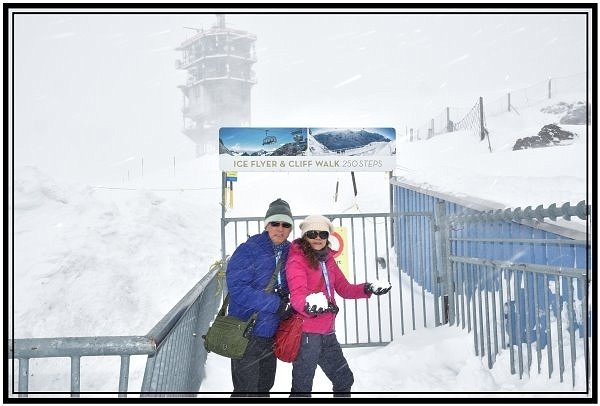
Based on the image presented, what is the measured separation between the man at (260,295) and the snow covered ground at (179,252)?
110 cm

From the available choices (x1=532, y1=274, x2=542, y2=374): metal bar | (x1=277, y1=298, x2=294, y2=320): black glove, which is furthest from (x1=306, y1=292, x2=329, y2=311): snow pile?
(x1=532, y1=274, x2=542, y2=374): metal bar

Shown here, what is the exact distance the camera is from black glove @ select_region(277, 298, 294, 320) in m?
3.12

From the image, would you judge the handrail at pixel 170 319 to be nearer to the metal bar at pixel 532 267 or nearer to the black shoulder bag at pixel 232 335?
the black shoulder bag at pixel 232 335

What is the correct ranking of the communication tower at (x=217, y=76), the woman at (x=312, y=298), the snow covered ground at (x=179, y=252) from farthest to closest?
the communication tower at (x=217, y=76), the snow covered ground at (x=179, y=252), the woman at (x=312, y=298)

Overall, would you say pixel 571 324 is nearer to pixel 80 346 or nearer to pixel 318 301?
pixel 318 301

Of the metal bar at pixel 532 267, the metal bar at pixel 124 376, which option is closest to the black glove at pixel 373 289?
the metal bar at pixel 532 267

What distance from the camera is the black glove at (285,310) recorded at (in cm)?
312

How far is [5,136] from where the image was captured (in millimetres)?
3445

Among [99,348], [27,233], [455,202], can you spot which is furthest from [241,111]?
[99,348]

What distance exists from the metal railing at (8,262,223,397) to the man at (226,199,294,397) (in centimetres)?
45

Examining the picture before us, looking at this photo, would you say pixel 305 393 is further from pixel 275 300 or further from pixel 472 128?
pixel 472 128

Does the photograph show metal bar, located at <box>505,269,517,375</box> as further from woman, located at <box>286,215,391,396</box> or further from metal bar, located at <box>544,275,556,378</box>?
woman, located at <box>286,215,391,396</box>

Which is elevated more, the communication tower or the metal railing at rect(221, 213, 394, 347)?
the communication tower

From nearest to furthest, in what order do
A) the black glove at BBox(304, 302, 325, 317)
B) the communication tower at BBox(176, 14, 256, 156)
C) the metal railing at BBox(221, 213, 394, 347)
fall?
1. the black glove at BBox(304, 302, 325, 317)
2. the metal railing at BBox(221, 213, 394, 347)
3. the communication tower at BBox(176, 14, 256, 156)
